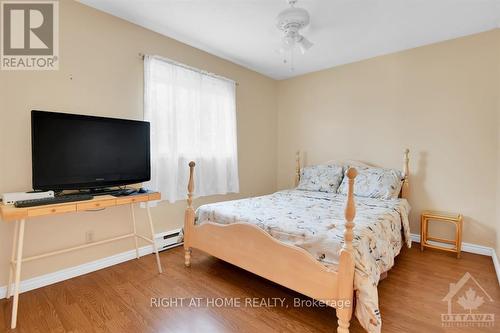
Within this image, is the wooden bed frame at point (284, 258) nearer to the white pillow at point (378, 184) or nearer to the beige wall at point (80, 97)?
the beige wall at point (80, 97)

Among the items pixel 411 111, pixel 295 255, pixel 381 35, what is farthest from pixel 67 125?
pixel 411 111

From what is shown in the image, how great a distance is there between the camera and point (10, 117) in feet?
6.52

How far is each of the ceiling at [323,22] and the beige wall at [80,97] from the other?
0.19m

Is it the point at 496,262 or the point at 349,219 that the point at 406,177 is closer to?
the point at 496,262

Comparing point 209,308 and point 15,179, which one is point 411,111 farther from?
point 15,179

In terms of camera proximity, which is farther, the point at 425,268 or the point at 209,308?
the point at 425,268

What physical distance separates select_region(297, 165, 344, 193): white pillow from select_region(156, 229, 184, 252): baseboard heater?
73.5 inches

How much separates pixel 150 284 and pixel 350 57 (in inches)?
147

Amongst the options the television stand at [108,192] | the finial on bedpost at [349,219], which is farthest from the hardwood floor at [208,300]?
the television stand at [108,192]

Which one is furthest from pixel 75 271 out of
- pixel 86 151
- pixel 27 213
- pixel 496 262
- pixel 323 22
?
pixel 496 262

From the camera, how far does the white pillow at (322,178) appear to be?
3.47 metres

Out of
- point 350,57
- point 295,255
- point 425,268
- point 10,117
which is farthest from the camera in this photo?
point 350,57

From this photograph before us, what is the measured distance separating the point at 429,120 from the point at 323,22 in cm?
185
